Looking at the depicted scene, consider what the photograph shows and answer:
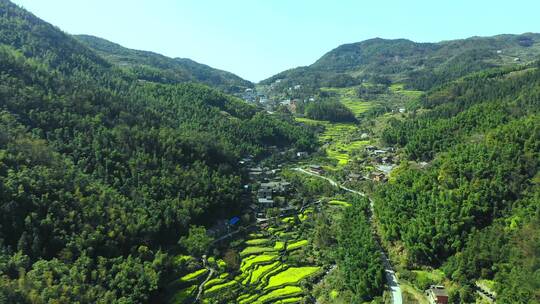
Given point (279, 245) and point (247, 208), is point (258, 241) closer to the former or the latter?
point (279, 245)

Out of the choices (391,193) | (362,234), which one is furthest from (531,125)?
(362,234)

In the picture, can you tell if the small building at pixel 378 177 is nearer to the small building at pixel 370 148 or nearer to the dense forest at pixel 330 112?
the small building at pixel 370 148

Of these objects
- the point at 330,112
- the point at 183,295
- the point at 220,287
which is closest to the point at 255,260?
the point at 220,287

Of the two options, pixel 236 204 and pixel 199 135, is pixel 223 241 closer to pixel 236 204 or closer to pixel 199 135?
pixel 236 204

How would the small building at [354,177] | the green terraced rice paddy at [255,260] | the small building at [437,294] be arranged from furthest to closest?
the small building at [354,177]
the green terraced rice paddy at [255,260]
the small building at [437,294]

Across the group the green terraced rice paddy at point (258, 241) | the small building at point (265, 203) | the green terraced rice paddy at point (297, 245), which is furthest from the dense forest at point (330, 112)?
the green terraced rice paddy at point (258, 241)

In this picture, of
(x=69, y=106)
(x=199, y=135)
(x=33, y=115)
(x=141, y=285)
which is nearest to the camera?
(x=141, y=285)
